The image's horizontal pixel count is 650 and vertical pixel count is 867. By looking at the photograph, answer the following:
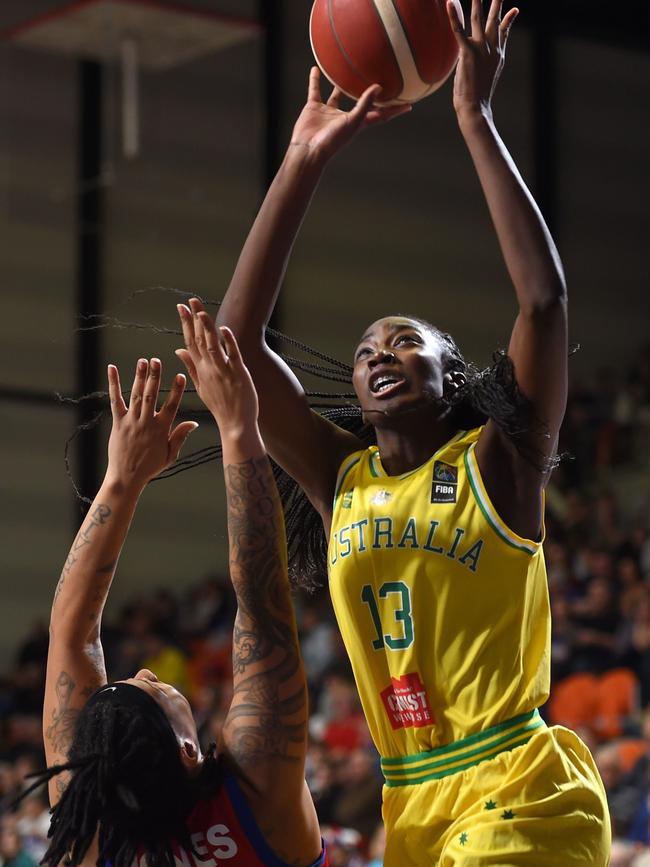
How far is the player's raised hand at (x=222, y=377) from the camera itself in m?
3.00

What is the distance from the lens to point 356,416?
3930mm

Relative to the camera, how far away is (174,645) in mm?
13023

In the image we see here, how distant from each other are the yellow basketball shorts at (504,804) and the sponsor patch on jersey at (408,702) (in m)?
0.08

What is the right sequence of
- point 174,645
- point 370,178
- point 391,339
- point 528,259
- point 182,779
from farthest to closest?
point 370,178
point 174,645
point 391,339
point 528,259
point 182,779

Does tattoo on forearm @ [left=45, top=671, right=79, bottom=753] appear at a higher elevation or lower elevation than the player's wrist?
lower

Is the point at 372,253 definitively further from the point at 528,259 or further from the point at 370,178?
the point at 528,259

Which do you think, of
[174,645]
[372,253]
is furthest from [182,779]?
[372,253]

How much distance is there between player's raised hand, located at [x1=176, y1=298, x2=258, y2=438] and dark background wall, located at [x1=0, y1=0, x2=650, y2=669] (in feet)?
32.5

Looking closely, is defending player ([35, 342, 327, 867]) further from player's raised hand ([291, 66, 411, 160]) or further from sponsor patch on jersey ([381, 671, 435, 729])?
player's raised hand ([291, 66, 411, 160])

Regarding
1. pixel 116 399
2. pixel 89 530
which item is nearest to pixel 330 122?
pixel 116 399

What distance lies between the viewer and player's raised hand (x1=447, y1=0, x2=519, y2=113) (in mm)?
3369

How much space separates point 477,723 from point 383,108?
139cm

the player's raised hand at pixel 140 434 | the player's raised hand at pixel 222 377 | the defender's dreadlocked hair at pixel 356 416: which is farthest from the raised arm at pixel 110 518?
the player's raised hand at pixel 222 377

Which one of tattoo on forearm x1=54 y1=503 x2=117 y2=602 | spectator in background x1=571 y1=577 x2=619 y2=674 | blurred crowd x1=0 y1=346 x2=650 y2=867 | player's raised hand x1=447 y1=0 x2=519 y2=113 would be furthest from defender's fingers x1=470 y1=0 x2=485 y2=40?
spectator in background x1=571 y1=577 x2=619 y2=674
